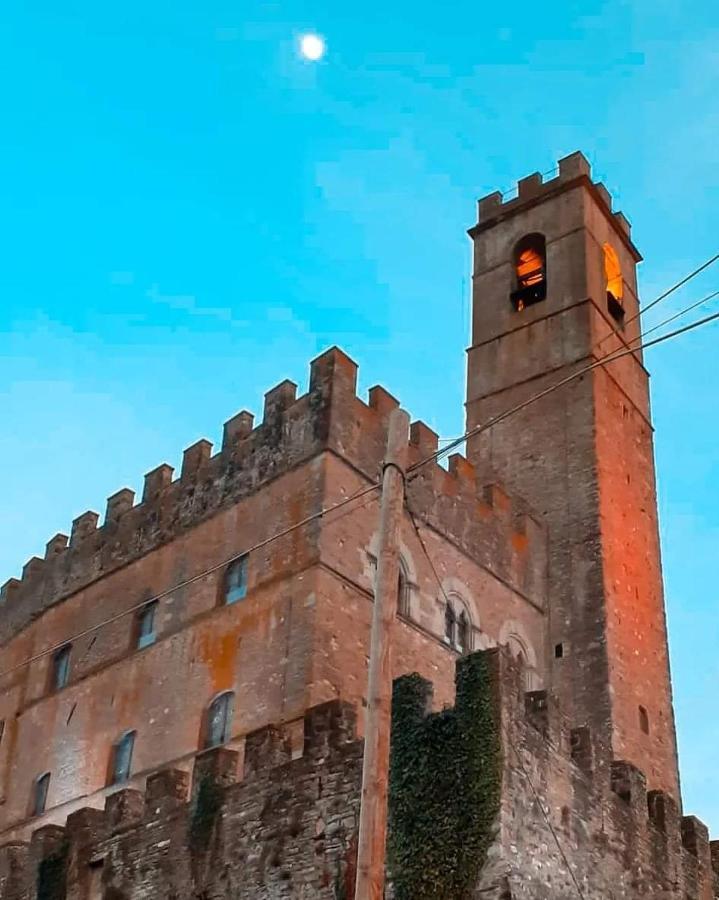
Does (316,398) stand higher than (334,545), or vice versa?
(316,398)

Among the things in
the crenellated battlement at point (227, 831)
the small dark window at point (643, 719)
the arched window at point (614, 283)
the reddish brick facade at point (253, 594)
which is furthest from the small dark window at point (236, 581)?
the arched window at point (614, 283)

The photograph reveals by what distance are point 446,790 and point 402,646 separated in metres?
7.72

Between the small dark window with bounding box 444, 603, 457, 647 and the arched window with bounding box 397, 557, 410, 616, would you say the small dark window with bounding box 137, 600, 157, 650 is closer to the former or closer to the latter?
the arched window with bounding box 397, 557, 410, 616

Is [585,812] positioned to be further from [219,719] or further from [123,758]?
[123,758]

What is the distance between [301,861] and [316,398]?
33.5ft

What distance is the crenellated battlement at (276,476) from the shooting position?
24.6 m

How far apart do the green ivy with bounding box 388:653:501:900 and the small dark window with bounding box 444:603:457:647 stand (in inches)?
318

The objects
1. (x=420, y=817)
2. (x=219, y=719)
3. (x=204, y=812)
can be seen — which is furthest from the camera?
(x=219, y=719)

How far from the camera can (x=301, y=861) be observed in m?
16.6

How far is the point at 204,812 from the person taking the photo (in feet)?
59.7

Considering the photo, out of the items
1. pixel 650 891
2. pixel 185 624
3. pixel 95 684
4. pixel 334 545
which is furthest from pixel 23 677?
pixel 650 891

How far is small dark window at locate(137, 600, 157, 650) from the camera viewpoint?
83.9ft

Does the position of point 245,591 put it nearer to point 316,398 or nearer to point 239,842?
point 316,398

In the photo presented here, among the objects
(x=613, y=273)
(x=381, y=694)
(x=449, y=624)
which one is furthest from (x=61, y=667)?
(x=613, y=273)
